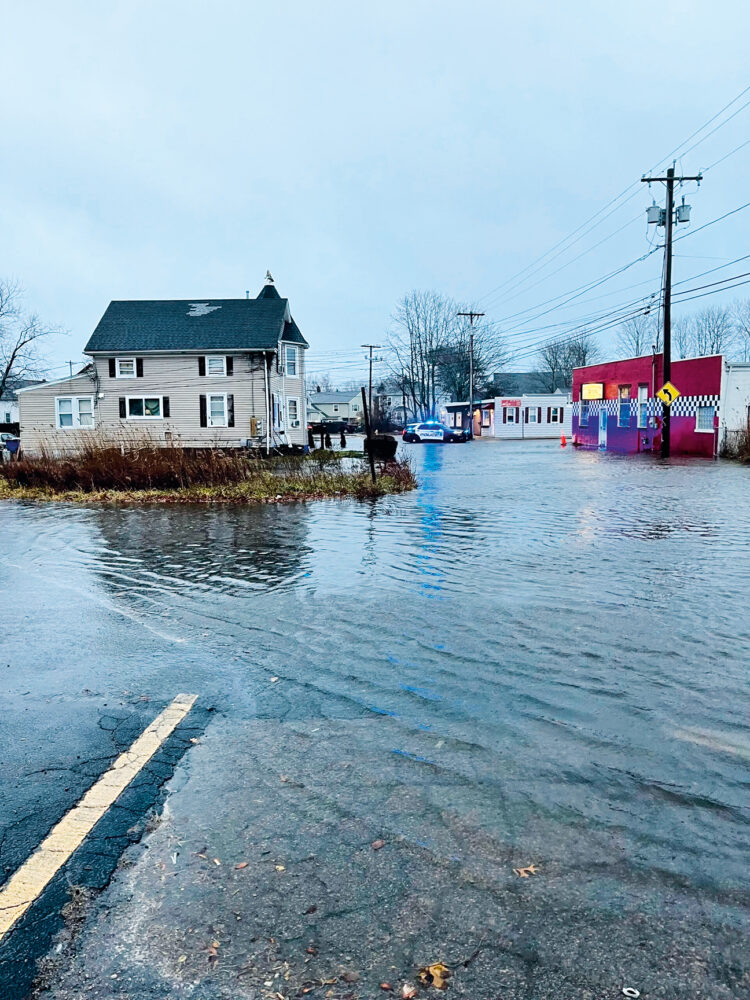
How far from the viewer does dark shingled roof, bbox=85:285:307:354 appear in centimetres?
3356

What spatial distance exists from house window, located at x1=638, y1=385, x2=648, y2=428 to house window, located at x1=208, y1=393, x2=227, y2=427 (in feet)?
67.9

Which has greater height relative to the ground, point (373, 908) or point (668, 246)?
point (668, 246)

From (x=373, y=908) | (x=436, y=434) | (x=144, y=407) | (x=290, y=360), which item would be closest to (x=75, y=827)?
(x=373, y=908)

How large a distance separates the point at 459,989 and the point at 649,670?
3.28m

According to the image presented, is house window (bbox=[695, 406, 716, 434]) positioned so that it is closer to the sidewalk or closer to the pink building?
the pink building

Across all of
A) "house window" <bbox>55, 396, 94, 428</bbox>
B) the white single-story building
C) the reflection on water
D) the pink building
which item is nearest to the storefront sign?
the pink building

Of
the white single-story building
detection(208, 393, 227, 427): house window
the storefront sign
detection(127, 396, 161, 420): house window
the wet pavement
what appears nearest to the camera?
the wet pavement

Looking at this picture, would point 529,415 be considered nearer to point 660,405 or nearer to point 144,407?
point 660,405

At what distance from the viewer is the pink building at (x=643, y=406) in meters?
31.7

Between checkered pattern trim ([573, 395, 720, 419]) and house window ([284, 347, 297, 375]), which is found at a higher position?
house window ([284, 347, 297, 375])

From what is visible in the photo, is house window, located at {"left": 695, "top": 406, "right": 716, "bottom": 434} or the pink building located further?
the pink building

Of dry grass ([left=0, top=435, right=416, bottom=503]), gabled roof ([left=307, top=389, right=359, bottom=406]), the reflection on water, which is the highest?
gabled roof ([left=307, top=389, right=359, bottom=406])

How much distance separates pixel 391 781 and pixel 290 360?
112ft

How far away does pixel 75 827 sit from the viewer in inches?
121
